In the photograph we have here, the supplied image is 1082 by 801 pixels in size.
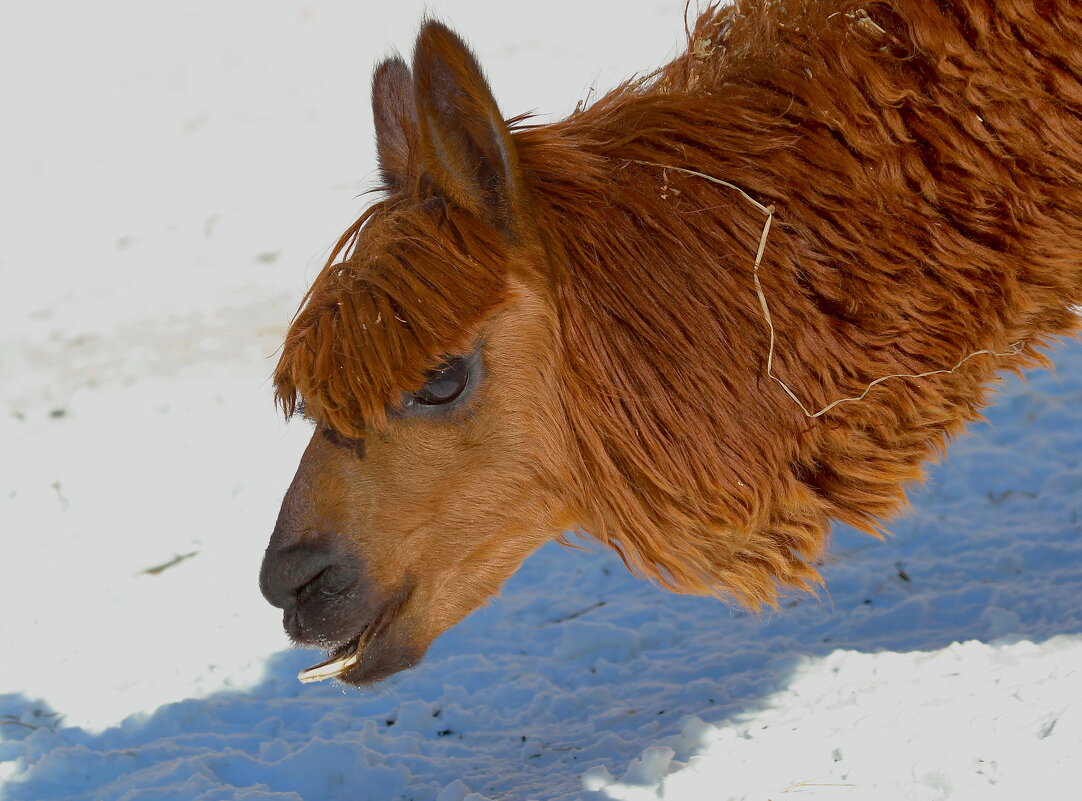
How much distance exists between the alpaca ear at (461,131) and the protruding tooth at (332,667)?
3.97ft

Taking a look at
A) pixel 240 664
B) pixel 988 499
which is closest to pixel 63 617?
pixel 240 664

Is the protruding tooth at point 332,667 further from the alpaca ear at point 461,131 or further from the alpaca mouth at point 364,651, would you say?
the alpaca ear at point 461,131

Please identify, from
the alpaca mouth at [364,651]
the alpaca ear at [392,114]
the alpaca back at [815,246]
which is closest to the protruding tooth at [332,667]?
the alpaca mouth at [364,651]

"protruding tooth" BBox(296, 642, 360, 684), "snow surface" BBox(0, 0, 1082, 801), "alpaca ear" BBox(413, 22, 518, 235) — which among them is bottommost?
"snow surface" BBox(0, 0, 1082, 801)

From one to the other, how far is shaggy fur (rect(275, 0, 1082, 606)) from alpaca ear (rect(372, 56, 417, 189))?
35 cm

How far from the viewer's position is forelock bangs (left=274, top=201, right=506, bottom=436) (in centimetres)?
263

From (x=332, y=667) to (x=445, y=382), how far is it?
845mm

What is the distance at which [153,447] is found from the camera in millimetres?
6570

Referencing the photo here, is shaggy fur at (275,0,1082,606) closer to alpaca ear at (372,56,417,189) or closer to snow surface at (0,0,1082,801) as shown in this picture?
alpaca ear at (372,56,417,189)

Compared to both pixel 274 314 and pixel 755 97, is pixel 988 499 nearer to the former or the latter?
pixel 755 97

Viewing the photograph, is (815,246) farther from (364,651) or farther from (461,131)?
(364,651)

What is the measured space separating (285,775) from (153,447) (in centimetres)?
326

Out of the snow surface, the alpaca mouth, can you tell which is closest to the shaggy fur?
the alpaca mouth

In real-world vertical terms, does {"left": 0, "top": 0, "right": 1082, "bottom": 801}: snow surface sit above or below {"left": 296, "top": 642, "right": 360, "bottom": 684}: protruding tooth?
below
